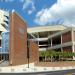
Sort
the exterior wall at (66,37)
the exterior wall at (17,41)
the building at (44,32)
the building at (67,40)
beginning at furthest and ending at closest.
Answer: the building at (44,32) < the exterior wall at (66,37) < the building at (67,40) < the exterior wall at (17,41)

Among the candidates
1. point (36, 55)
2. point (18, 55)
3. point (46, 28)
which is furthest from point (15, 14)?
point (46, 28)

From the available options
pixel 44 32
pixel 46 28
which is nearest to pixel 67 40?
pixel 46 28

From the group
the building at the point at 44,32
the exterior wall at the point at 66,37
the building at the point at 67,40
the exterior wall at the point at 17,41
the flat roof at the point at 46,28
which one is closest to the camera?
the exterior wall at the point at 17,41

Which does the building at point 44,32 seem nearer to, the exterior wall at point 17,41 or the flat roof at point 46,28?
the flat roof at point 46,28

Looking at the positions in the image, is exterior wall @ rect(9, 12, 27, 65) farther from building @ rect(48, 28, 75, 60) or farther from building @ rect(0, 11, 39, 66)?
building @ rect(48, 28, 75, 60)

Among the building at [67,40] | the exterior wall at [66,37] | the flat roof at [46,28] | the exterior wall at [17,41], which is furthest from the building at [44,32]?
the exterior wall at [17,41]

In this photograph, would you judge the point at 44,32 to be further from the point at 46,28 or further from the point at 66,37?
the point at 66,37

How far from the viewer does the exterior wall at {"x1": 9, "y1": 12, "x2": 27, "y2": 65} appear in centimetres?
5460

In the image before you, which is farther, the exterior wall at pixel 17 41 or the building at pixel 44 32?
the building at pixel 44 32

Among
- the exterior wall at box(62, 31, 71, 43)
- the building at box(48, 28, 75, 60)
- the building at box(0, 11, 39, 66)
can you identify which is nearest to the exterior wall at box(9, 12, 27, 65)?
the building at box(0, 11, 39, 66)

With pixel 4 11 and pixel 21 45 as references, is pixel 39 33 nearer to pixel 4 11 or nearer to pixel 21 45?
pixel 4 11

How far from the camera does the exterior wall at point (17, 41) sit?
179ft

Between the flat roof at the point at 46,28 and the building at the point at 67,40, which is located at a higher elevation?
the flat roof at the point at 46,28

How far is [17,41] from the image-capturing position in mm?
57562
